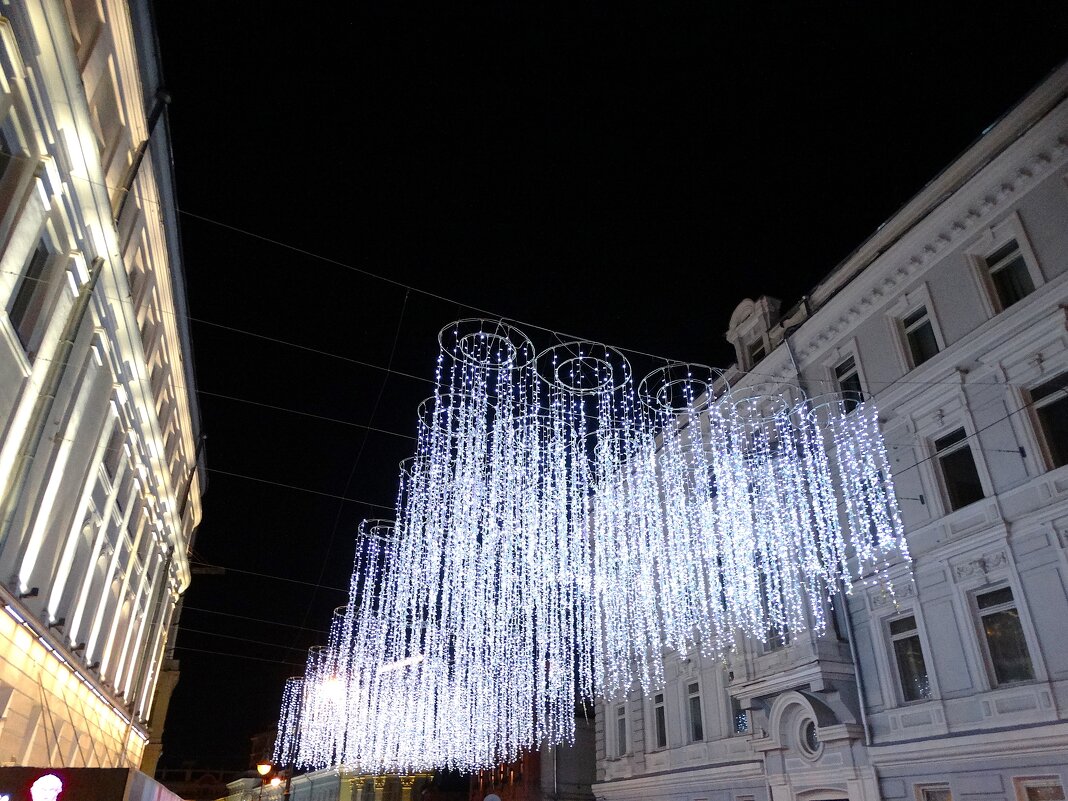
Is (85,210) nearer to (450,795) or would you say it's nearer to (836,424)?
(836,424)

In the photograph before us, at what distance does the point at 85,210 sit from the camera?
10.3m

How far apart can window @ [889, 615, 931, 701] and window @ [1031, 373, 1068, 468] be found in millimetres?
4342

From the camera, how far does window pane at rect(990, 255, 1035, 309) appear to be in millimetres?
13648

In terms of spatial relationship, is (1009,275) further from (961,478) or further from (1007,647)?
(1007,647)

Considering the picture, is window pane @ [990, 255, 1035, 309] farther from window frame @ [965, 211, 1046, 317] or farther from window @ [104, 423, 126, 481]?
window @ [104, 423, 126, 481]

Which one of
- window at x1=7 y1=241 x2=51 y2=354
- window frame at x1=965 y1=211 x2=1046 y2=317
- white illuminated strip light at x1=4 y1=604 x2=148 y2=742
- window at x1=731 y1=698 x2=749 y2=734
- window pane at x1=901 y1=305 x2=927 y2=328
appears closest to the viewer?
window at x1=7 y1=241 x2=51 y2=354

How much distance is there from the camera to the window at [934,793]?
13055mm

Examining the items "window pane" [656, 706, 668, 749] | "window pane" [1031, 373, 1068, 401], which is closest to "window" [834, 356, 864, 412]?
"window pane" [1031, 373, 1068, 401]

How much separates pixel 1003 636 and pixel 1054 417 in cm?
408

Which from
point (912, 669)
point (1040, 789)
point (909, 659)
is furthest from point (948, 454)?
point (1040, 789)

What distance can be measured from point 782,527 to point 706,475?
308 cm

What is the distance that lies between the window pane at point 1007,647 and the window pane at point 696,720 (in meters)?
9.09

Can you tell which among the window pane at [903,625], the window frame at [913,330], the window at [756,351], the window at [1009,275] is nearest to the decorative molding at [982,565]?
the window pane at [903,625]

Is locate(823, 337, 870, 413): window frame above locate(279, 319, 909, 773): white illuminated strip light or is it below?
above
